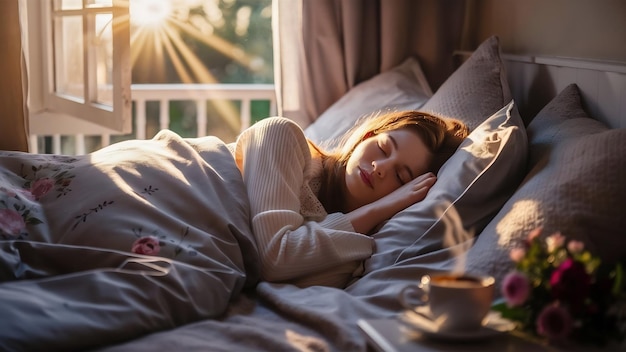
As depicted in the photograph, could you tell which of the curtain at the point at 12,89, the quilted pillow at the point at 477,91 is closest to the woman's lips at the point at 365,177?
the quilted pillow at the point at 477,91

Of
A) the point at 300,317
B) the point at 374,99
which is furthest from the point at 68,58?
the point at 300,317

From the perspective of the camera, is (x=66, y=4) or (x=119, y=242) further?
(x=66, y=4)

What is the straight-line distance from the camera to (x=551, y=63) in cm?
224

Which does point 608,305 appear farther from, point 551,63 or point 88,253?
point 551,63

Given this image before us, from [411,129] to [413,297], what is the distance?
0.63 m

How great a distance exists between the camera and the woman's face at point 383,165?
6.31 ft

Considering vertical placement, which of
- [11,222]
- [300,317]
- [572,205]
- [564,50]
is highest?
[564,50]

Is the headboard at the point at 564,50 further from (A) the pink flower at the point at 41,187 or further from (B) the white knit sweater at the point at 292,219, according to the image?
(A) the pink flower at the point at 41,187

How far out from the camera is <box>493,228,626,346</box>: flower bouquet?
105 cm

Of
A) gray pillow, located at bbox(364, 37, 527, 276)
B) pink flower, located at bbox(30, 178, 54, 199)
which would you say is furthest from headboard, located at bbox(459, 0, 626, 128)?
pink flower, located at bbox(30, 178, 54, 199)

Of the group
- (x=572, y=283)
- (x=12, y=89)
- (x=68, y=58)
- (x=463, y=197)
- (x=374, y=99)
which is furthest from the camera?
(x=68, y=58)

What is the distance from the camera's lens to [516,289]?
1055mm

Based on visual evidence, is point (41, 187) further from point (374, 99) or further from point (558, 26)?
point (558, 26)

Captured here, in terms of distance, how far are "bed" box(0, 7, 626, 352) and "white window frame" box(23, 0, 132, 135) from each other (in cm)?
85
